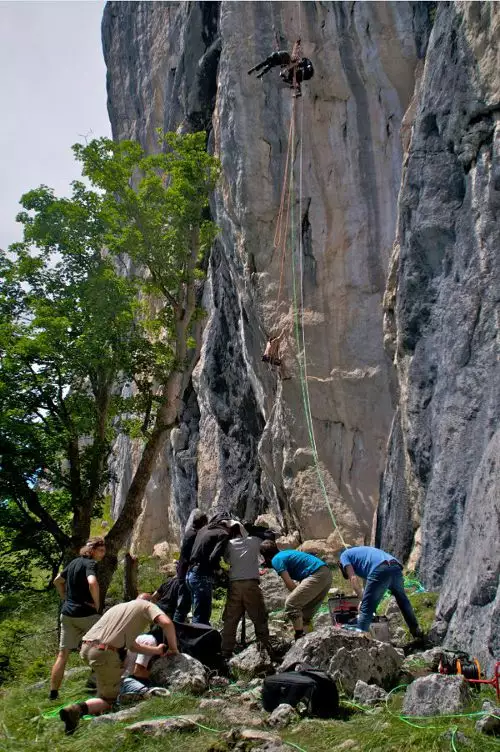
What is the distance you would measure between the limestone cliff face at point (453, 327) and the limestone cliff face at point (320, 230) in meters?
3.92

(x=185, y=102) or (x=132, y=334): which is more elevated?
(x=185, y=102)

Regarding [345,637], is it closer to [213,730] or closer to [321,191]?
[213,730]

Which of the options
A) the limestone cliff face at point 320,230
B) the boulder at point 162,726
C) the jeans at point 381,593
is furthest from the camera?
the limestone cliff face at point 320,230

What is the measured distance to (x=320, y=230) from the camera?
59.6 ft

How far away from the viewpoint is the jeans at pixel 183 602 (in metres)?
9.09

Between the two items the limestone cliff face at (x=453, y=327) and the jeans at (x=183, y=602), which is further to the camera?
the jeans at (x=183, y=602)

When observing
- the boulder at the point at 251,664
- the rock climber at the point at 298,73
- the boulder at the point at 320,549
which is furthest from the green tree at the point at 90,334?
the boulder at the point at 251,664

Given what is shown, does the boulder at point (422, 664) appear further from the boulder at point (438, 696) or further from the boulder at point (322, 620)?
the boulder at point (322, 620)

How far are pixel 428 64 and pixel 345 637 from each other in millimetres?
9697

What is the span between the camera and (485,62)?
35.1ft

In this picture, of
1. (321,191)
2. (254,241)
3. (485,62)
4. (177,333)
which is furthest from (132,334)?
(485,62)

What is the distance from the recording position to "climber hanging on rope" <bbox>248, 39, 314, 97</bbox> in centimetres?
1689

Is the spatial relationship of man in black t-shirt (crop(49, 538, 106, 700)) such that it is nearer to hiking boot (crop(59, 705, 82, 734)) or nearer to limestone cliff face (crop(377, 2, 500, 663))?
hiking boot (crop(59, 705, 82, 734))

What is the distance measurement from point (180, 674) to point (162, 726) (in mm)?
1186
